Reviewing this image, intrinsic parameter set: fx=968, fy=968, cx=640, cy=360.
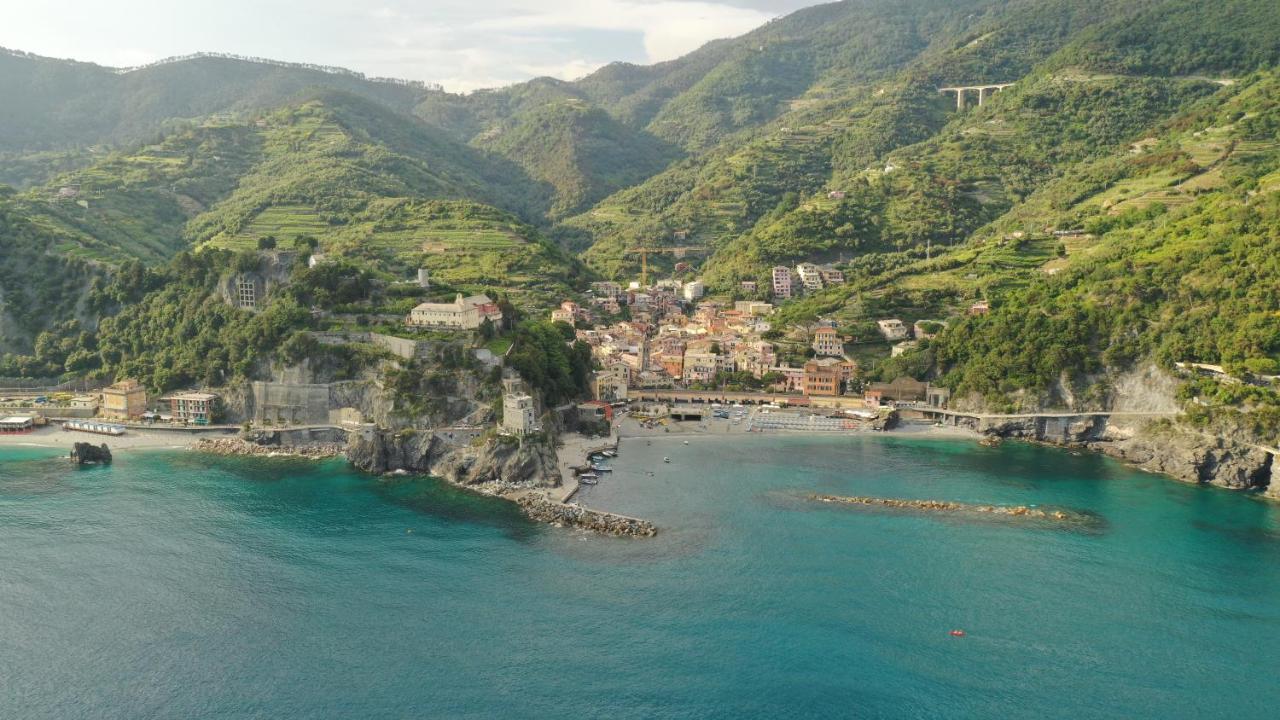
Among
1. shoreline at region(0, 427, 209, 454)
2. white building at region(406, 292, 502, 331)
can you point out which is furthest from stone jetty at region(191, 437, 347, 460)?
white building at region(406, 292, 502, 331)

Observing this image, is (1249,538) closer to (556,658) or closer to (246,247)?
(556,658)

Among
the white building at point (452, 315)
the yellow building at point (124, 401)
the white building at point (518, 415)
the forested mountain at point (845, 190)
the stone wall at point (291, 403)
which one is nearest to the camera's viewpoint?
the white building at point (518, 415)

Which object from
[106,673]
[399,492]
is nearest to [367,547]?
[399,492]

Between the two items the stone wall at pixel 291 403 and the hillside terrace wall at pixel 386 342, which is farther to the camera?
the stone wall at pixel 291 403

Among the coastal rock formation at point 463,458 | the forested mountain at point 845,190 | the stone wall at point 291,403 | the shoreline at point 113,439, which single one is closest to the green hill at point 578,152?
the forested mountain at point 845,190

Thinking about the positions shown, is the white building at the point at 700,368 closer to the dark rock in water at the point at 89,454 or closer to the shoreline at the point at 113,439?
the shoreline at the point at 113,439

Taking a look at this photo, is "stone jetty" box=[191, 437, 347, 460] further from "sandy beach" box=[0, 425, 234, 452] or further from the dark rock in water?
the dark rock in water

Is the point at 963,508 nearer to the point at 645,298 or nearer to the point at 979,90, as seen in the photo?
the point at 645,298

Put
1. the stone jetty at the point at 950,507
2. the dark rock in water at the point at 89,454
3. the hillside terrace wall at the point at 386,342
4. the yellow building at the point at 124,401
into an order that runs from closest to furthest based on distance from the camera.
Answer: the stone jetty at the point at 950,507, the dark rock in water at the point at 89,454, the hillside terrace wall at the point at 386,342, the yellow building at the point at 124,401
